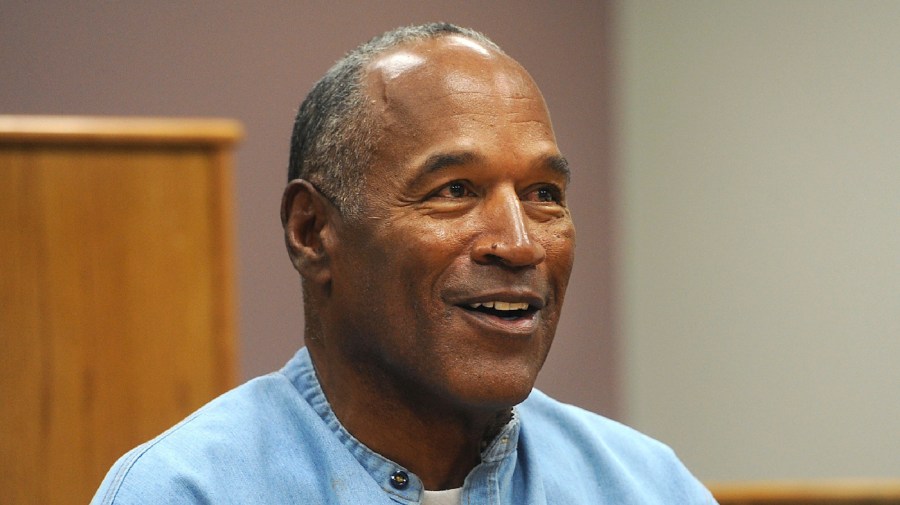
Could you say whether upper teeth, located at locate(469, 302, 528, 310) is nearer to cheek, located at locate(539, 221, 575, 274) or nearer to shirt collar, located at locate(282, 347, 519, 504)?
cheek, located at locate(539, 221, 575, 274)

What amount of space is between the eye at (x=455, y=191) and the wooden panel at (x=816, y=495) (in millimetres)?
1133

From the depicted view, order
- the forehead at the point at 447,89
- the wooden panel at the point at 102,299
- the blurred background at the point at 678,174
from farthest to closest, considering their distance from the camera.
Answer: the blurred background at the point at 678,174 → the wooden panel at the point at 102,299 → the forehead at the point at 447,89

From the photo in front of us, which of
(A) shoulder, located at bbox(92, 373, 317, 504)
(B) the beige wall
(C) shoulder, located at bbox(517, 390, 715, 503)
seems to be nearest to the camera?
(A) shoulder, located at bbox(92, 373, 317, 504)

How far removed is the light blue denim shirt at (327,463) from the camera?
5.09ft

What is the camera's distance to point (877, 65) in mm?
3328

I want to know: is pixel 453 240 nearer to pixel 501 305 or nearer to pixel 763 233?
pixel 501 305

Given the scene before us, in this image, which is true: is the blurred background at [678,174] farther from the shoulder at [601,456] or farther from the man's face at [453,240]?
the man's face at [453,240]

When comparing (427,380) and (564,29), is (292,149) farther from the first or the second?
(564,29)

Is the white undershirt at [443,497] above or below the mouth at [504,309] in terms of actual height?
below

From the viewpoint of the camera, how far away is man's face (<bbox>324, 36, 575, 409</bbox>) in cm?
158

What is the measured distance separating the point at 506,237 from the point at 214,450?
0.46 m

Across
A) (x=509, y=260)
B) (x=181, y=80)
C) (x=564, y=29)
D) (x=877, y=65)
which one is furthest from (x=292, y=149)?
(x=877, y=65)

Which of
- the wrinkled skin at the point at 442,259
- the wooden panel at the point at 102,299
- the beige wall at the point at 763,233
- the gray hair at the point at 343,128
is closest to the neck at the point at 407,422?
the wrinkled skin at the point at 442,259

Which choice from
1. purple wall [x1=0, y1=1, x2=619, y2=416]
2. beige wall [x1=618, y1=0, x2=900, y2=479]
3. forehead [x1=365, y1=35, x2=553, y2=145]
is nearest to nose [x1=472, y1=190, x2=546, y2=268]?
forehead [x1=365, y1=35, x2=553, y2=145]
